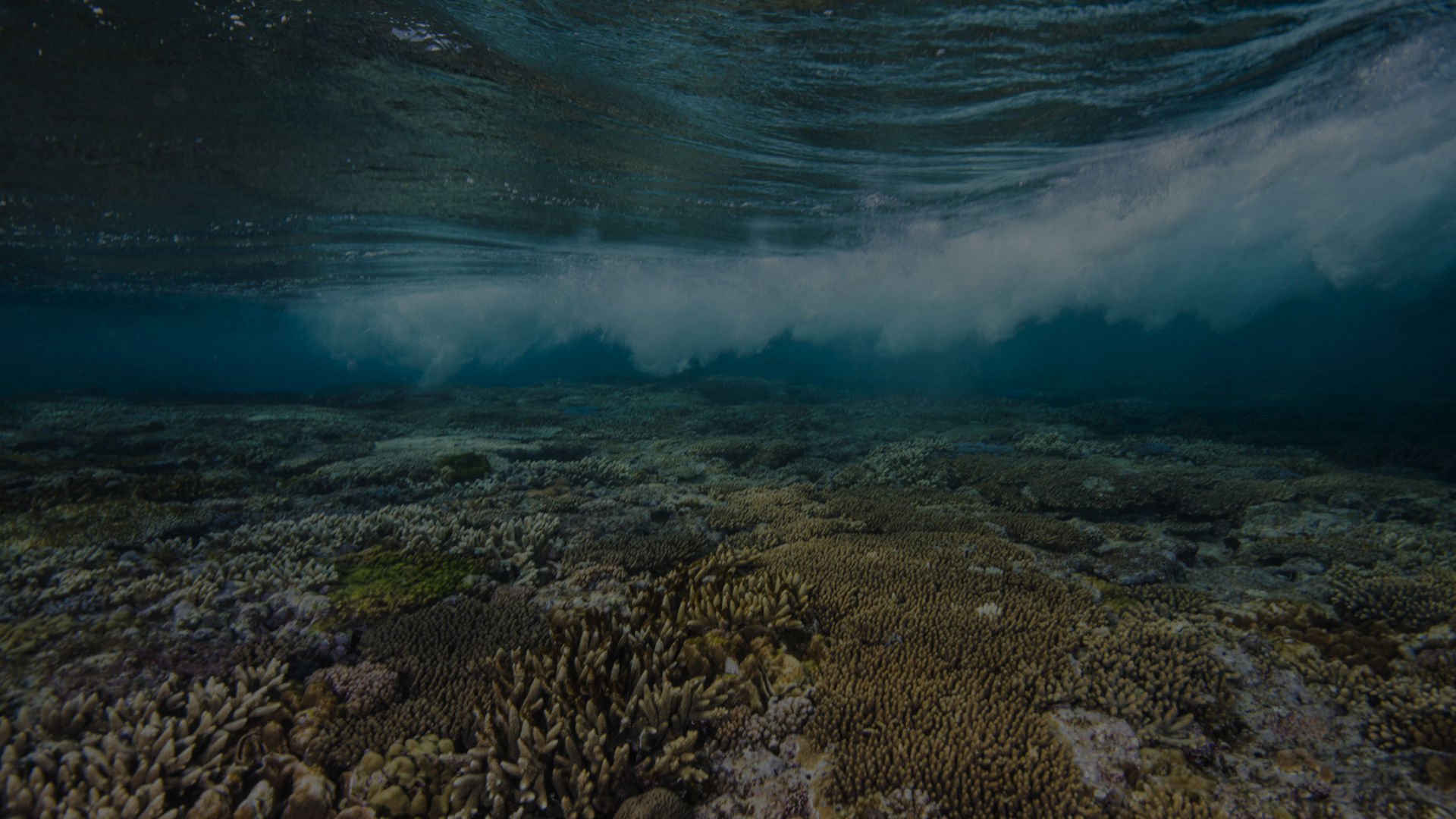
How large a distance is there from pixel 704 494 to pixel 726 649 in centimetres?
603

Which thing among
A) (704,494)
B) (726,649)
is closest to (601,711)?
(726,649)

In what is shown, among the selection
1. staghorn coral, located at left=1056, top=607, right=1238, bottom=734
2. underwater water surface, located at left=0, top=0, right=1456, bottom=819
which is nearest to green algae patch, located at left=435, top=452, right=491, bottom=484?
underwater water surface, located at left=0, top=0, right=1456, bottom=819

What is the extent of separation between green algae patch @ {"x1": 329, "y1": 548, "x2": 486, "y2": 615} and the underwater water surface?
0.27 feet

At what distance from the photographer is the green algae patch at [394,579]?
5.86 metres

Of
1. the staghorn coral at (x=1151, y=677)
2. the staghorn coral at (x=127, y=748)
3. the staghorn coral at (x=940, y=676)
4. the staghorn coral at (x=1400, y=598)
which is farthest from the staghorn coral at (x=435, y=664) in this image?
the staghorn coral at (x=1400, y=598)

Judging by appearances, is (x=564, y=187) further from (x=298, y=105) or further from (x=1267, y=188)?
(x=1267, y=188)

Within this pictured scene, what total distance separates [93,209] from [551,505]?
20.8 meters

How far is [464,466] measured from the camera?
12195 mm

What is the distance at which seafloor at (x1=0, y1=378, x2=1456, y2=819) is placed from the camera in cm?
354

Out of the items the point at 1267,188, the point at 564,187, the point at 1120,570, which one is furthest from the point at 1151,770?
the point at 1267,188

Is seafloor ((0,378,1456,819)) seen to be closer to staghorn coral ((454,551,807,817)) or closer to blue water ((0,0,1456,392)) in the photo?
staghorn coral ((454,551,807,817))

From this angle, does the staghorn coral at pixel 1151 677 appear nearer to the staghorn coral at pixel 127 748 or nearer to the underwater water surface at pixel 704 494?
the underwater water surface at pixel 704 494

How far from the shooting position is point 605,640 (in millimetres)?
4809

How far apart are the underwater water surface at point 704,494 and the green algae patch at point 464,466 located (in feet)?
0.44
